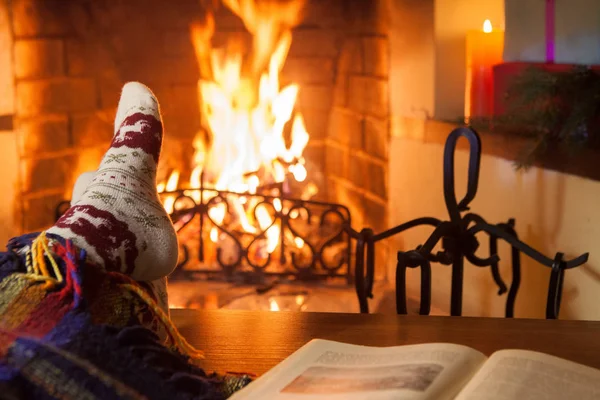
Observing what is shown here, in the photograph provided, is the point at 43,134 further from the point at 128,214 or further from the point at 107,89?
the point at 128,214

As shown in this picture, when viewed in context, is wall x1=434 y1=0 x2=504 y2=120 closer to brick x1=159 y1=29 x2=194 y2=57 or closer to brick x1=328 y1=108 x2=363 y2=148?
brick x1=328 y1=108 x2=363 y2=148

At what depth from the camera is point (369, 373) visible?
2.04ft

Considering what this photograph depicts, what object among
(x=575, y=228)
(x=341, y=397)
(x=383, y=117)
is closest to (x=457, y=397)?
(x=341, y=397)

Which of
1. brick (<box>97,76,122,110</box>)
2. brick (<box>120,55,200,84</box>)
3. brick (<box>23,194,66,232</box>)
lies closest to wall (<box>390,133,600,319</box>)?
brick (<box>120,55,200,84</box>)

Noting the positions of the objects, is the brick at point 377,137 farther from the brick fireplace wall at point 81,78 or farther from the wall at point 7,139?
the wall at point 7,139

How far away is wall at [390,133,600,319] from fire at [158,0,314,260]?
34 cm

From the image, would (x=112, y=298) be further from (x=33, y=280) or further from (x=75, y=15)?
(x=75, y=15)

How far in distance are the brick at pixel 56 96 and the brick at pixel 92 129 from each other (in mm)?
24

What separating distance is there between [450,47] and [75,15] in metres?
0.94

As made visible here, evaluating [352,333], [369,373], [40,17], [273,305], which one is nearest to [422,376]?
[369,373]

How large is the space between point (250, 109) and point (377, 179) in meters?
0.39

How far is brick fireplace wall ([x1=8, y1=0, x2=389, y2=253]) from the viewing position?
6.27ft

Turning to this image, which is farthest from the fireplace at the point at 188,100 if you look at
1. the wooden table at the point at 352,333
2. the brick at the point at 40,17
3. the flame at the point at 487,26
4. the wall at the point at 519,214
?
the wooden table at the point at 352,333

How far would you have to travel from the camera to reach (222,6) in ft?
6.72
